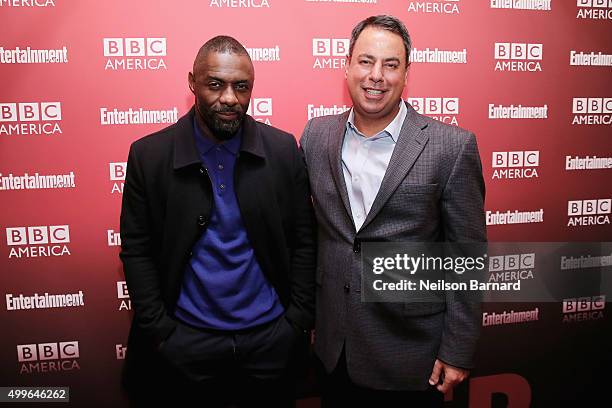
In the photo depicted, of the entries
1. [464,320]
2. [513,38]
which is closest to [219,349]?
[464,320]

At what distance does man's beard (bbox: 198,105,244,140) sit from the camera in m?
1.65

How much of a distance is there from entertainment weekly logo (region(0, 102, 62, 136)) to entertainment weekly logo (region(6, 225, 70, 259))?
43 centimetres

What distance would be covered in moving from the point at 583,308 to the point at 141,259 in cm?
257

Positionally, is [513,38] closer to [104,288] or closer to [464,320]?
[464,320]

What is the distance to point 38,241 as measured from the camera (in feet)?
7.64

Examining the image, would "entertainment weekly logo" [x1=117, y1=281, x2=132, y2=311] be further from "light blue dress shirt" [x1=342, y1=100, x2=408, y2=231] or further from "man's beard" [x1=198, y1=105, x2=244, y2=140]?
"light blue dress shirt" [x1=342, y1=100, x2=408, y2=231]

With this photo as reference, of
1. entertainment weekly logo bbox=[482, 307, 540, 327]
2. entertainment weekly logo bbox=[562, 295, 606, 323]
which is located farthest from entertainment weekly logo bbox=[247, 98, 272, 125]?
entertainment weekly logo bbox=[562, 295, 606, 323]

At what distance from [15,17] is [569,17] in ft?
8.82

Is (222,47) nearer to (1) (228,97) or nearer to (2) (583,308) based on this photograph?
(1) (228,97)

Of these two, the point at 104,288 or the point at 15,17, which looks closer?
the point at 15,17

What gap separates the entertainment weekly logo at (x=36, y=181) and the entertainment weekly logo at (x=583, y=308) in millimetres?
2747

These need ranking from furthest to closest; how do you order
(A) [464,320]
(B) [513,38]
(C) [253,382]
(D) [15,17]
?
(B) [513,38]
(D) [15,17]
(C) [253,382]
(A) [464,320]

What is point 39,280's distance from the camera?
2377mm

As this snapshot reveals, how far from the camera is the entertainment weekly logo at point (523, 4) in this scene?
258 cm
